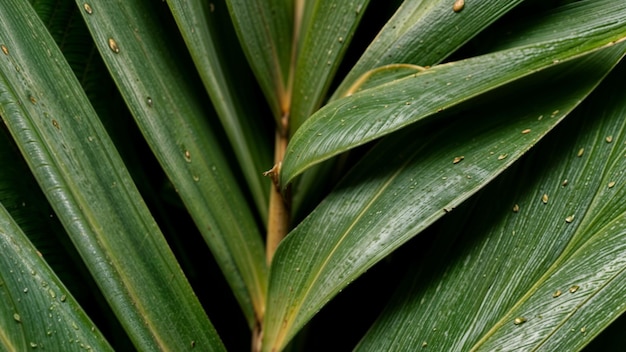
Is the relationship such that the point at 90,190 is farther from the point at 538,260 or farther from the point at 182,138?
the point at 538,260

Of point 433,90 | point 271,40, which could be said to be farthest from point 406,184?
point 271,40

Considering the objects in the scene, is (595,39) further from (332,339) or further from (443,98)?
(332,339)

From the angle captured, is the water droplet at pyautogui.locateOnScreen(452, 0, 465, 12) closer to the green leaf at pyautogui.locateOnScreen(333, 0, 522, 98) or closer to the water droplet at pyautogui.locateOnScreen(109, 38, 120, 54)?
the green leaf at pyautogui.locateOnScreen(333, 0, 522, 98)

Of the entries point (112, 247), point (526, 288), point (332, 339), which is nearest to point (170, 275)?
point (112, 247)

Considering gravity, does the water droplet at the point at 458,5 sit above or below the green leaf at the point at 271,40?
below

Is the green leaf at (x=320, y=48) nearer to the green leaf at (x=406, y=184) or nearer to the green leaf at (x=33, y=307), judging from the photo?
the green leaf at (x=406, y=184)

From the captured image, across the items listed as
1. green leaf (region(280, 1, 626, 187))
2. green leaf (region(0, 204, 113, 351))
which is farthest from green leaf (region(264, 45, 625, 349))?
green leaf (region(0, 204, 113, 351))

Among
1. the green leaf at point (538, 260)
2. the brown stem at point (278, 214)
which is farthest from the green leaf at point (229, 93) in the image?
the green leaf at point (538, 260)
